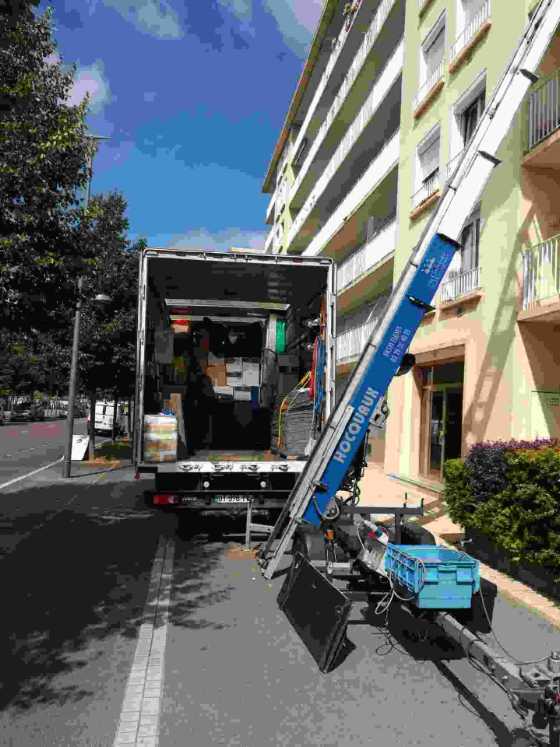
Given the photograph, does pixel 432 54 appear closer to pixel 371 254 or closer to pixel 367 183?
pixel 367 183

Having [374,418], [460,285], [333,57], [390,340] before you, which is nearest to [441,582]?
[374,418]

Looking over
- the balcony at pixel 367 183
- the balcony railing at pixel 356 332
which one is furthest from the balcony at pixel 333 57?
the balcony railing at pixel 356 332

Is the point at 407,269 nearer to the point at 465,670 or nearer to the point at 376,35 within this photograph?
the point at 465,670

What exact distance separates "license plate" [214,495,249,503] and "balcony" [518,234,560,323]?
5140 millimetres

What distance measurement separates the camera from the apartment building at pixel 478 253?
1020 centimetres

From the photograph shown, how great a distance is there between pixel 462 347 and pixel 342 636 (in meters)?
8.79

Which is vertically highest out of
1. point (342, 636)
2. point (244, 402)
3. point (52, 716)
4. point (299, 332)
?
point (299, 332)

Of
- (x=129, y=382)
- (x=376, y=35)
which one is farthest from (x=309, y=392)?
(x=376, y=35)

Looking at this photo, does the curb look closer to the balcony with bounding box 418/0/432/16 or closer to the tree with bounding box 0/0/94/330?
the tree with bounding box 0/0/94/330

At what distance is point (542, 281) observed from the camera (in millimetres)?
9883

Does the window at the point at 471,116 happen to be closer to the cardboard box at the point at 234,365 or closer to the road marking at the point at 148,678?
the cardboard box at the point at 234,365

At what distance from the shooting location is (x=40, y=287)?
8.55 meters

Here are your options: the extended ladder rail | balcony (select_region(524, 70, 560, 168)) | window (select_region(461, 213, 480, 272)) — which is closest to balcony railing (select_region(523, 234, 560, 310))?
balcony (select_region(524, 70, 560, 168))

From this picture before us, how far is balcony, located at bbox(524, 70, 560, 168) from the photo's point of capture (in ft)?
31.8
